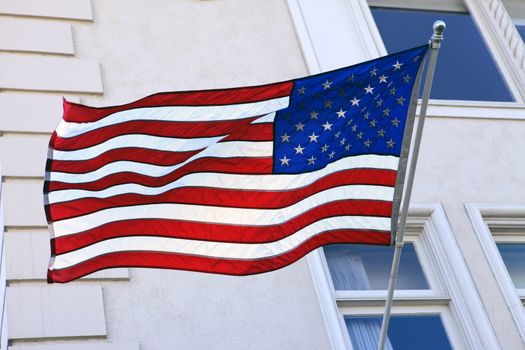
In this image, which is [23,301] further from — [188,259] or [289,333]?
[289,333]

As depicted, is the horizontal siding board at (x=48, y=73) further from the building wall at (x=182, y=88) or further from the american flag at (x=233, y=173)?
the american flag at (x=233, y=173)

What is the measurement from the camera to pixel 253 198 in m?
6.27

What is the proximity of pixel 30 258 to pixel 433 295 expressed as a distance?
292 centimetres

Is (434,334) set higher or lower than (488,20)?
lower

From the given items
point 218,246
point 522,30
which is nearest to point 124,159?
point 218,246

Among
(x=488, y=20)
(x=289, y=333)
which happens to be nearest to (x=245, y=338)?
(x=289, y=333)

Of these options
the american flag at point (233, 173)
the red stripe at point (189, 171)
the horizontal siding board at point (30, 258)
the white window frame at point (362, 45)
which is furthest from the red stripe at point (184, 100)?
the white window frame at point (362, 45)

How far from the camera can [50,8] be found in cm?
859

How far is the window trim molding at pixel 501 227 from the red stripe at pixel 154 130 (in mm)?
2518

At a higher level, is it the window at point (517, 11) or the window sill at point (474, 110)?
the window at point (517, 11)

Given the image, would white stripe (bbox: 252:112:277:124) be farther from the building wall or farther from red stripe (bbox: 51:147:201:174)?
the building wall

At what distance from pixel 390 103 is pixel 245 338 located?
1935 mm

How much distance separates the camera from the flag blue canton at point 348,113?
6.10 metres

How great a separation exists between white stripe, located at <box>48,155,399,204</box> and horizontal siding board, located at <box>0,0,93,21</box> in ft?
9.02
